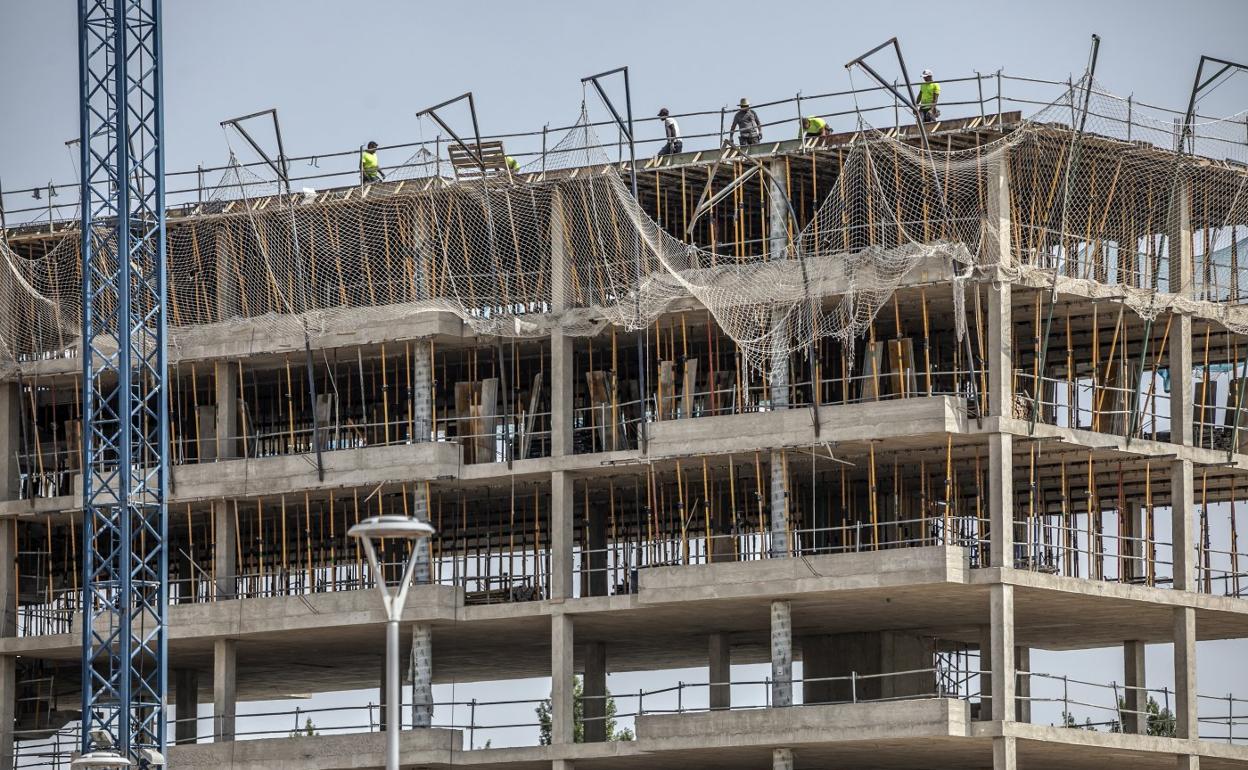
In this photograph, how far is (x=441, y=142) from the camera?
61.7 meters

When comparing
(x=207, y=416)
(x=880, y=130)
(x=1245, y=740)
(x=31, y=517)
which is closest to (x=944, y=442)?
(x=880, y=130)

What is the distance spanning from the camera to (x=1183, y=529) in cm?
5953

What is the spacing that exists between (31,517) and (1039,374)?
27.5 metres

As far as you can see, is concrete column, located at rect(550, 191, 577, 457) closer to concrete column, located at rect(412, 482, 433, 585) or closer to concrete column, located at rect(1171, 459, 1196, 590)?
concrete column, located at rect(412, 482, 433, 585)

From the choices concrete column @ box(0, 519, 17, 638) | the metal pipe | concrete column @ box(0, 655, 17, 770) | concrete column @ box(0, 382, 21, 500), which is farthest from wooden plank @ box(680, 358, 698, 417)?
the metal pipe

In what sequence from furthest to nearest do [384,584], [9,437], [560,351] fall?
[9,437], [560,351], [384,584]

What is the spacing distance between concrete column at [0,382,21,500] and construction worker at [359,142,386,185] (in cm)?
1170

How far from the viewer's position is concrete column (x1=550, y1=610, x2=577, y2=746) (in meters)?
59.4

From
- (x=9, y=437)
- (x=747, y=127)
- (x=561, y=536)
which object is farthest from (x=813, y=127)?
(x=9, y=437)

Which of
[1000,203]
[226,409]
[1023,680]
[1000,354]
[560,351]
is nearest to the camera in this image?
[1000,354]

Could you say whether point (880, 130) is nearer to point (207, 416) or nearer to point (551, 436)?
point (551, 436)

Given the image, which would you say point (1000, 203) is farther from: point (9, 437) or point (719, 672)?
point (9, 437)

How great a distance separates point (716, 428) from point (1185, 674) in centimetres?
1254

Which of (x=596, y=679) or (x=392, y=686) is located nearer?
(x=392, y=686)
